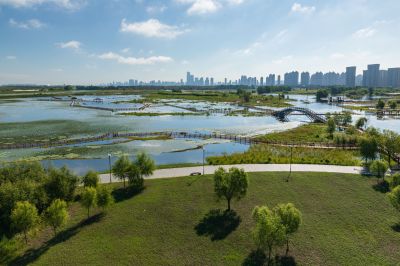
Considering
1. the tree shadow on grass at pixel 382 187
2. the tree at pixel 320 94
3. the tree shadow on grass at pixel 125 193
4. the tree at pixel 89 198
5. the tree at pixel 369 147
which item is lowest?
the tree shadow on grass at pixel 125 193

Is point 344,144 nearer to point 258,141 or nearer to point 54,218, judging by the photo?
point 258,141

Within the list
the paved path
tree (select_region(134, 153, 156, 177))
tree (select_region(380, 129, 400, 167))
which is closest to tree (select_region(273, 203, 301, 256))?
the paved path

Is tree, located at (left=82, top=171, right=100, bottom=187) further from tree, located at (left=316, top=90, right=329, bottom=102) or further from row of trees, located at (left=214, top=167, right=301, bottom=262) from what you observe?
tree, located at (left=316, top=90, right=329, bottom=102)

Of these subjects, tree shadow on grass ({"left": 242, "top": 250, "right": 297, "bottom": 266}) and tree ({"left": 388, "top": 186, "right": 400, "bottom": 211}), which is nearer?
tree shadow on grass ({"left": 242, "top": 250, "right": 297, "bottom": 266})

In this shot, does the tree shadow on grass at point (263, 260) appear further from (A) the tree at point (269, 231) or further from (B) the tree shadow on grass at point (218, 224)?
(B) the tree shadow on grass at point (218, 224)

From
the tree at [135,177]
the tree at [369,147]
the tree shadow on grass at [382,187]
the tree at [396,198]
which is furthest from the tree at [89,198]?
the tree at [369,147]
